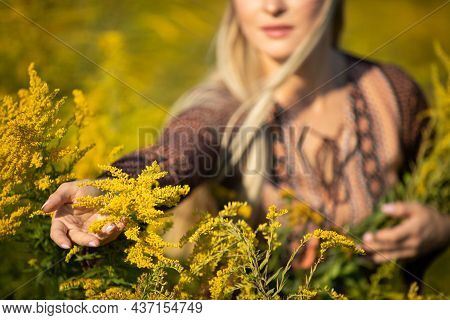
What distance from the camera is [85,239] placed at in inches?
34.9

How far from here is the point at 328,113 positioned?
1.60m

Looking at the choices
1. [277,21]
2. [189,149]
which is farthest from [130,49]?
[189,149]

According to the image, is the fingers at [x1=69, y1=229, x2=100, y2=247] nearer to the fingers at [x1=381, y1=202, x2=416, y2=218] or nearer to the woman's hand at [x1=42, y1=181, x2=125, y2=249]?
the woman's hand at [x1=42, y1=181, x2=125, y2=249]

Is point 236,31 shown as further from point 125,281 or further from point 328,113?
point 125,281

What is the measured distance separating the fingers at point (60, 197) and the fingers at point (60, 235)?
28 millimetres

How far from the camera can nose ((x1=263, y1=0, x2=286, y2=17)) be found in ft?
4.75

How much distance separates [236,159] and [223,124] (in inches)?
3.6

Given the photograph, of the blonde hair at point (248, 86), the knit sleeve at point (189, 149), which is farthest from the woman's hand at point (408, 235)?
the knit sleeve at point (189, 149)

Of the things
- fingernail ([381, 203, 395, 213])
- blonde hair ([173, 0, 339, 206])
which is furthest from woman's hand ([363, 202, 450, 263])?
blonde hair ([173, 0, 339, 206])

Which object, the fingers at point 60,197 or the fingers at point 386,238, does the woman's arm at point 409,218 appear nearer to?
the fingers at point 386,238

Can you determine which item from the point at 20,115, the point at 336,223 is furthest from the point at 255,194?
the point at 20,115

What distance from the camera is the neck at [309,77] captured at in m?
1.59

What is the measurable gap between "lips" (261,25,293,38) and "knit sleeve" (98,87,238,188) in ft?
0.61

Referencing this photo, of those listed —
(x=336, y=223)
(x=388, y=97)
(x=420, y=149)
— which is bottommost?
(x=336, y=223)
